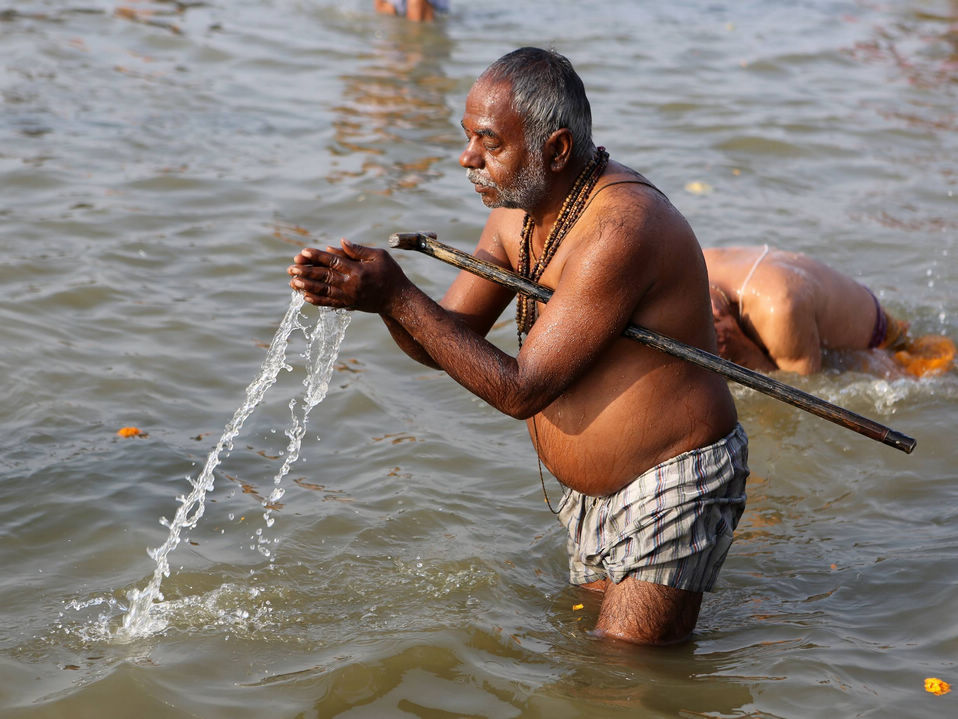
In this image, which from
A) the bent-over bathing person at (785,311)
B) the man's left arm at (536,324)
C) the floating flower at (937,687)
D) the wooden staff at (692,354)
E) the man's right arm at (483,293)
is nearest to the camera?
the man's left arm at (536,324)

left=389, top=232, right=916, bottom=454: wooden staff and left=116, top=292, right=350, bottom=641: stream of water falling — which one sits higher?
left=389, top=232, right=916, bottom=454: wooden staff

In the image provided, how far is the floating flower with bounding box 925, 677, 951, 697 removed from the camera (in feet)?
10.7

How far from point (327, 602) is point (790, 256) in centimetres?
286

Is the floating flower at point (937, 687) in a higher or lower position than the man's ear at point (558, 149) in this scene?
lower

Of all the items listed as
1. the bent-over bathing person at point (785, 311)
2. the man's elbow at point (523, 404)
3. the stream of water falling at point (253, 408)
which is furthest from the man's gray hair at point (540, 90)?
the bent-over bathing person at point (785, 311)

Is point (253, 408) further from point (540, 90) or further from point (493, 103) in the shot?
point (540, 90)

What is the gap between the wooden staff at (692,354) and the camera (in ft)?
10.4

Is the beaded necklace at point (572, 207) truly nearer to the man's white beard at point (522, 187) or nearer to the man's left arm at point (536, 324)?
the man's white beard at point (522, 187)

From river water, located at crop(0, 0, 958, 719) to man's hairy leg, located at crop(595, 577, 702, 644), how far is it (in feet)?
0.18

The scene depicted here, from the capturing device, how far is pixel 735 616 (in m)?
3.79

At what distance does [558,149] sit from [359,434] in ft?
7.16

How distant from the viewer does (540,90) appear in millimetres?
3131

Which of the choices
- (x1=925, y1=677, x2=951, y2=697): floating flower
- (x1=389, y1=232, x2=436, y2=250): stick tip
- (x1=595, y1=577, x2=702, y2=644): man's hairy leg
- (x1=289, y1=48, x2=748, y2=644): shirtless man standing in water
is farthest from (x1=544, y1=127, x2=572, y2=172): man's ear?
(x1=925, y1=677, x2=951, y2=697): floating flower

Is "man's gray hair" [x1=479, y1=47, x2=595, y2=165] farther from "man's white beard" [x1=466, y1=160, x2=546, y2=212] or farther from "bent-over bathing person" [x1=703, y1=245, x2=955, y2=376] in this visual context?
"bent-over bathing person" [x1=703, y1=245, x2=955, y2=376]
